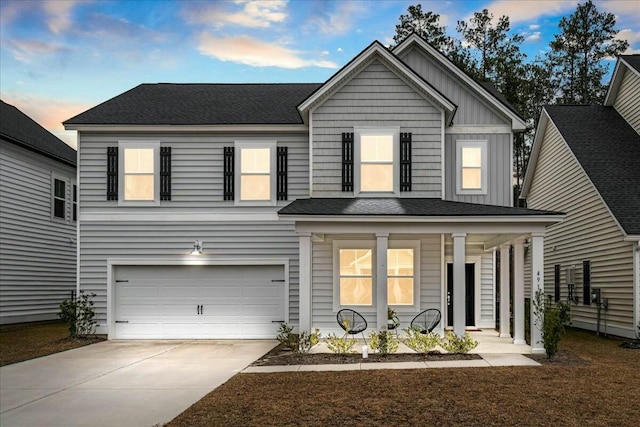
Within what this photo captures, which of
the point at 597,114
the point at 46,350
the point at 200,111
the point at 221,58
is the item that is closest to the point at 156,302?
the point at 46,350

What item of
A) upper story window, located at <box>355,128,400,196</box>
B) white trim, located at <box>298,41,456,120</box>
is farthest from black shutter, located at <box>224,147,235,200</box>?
upper story window, located at <box>355,128,400,196</box>

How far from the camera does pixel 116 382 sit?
10.7 metres

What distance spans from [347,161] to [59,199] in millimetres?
12924

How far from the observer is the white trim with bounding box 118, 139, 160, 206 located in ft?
57.8

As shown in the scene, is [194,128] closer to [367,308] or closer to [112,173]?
[112,173]

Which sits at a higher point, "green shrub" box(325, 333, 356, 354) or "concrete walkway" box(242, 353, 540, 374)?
"green shrub" box(325, 333, 356, 354)

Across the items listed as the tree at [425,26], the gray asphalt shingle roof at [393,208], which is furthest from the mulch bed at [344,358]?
the tree at [425,26]

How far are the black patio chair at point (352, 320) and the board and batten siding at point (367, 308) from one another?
1086 millimetres

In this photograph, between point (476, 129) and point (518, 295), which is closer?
point (518, 295)

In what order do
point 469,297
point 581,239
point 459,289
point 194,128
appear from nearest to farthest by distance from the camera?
point 459,289, point 194,128, point 469,297, point 581,239

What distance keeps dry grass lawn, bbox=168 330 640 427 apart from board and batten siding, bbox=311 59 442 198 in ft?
20.3

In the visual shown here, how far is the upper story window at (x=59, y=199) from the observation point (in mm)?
23931

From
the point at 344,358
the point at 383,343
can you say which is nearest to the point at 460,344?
the point at 383,343

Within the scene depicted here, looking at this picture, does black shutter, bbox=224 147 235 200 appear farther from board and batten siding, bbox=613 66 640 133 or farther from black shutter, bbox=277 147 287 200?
board and batten siding, bbox=613 66 640 133
